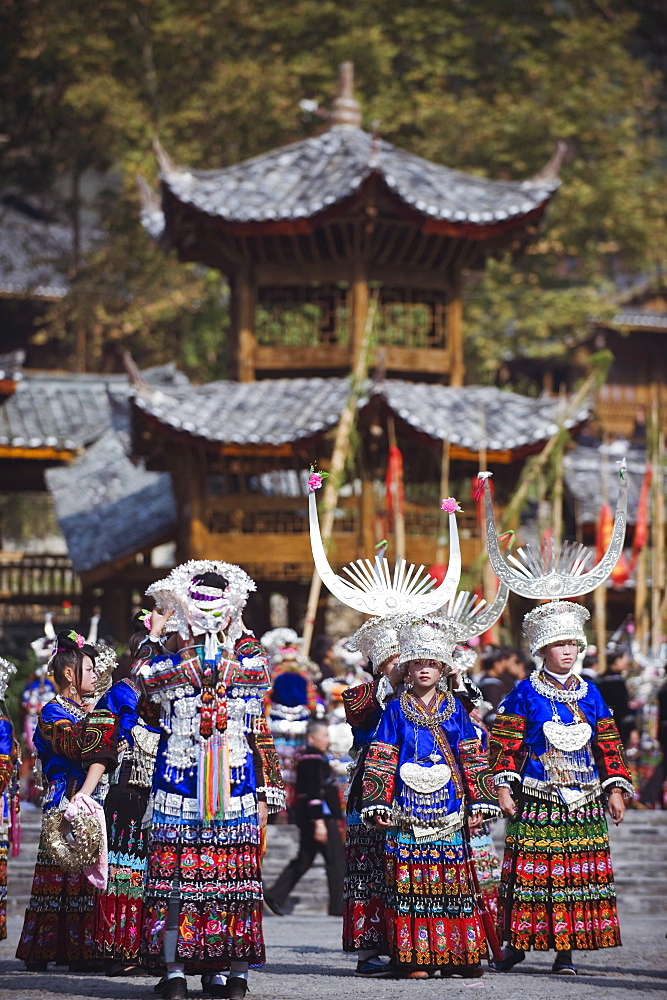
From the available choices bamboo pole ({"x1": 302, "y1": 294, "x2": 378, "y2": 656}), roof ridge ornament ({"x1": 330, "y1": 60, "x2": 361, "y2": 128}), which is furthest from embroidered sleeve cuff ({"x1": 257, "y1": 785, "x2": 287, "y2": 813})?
roof ridge ornament ({"x1": 330, "y1": 60, "x2": 361, "y2": 128})

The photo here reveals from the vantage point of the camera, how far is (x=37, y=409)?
25391mm

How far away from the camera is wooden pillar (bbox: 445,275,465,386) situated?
2061 cm

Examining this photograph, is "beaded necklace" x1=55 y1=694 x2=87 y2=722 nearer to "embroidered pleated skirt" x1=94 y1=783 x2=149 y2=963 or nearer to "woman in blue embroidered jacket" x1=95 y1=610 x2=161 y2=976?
"woman in blue embroidered jacket" x1=95 y1=610 x2=161 y2=976

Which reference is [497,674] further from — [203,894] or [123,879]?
[203,894]

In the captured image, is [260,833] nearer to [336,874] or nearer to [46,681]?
[336,874]

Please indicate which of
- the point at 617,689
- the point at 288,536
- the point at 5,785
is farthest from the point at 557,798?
the point at 288,536

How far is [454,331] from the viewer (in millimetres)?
20766

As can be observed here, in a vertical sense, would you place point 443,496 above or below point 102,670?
below

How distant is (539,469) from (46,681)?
6799 mm

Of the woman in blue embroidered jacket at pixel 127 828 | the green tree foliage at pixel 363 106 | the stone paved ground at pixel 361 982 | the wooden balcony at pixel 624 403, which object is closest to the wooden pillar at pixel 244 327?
the green tree foliage at pixel 363 106

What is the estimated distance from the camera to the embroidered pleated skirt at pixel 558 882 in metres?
8.25

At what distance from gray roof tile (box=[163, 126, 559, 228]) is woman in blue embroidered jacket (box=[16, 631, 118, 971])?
11437 millimetres

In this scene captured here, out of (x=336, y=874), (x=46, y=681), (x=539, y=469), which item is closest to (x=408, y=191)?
(x=539, y=469)

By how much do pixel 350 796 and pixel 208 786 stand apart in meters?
1.50
